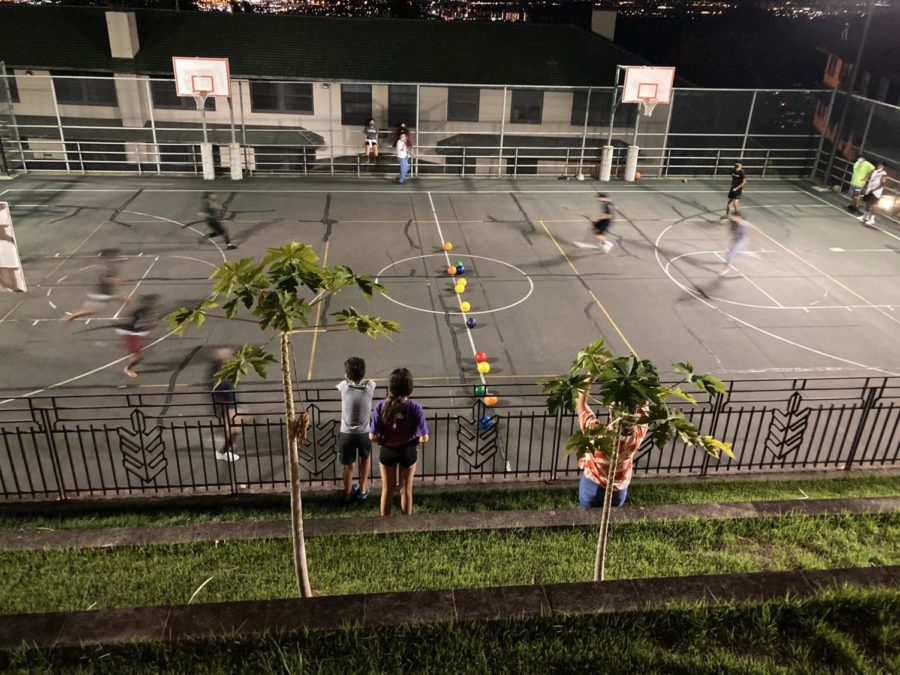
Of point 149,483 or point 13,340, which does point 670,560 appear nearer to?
point 149,483

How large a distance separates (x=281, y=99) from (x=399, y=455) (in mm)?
27721

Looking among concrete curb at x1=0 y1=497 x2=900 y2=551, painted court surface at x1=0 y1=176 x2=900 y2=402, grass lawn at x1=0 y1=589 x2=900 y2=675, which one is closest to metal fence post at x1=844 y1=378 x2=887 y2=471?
concrete curb at x1=0 y1=497 x2=900 y2=551

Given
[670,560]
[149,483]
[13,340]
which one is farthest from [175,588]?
[13,340]

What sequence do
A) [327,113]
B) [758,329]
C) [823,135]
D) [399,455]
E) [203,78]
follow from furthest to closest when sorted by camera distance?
[327,113]
[823,135]
[203,78]
[758,329]
[399,455]

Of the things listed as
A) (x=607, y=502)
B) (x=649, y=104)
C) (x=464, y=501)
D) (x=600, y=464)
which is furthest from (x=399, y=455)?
(x=649, y=104)

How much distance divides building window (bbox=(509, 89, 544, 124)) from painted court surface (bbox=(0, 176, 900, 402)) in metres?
8.06

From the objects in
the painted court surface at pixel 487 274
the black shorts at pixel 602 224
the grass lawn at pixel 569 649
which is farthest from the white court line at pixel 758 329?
the grass lawn at pixel 569 649

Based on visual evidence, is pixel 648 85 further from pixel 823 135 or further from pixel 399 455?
pixel 399 455

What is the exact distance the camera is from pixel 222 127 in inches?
1270

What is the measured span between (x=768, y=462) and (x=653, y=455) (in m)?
1.63

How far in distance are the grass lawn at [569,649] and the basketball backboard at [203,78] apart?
2248cm

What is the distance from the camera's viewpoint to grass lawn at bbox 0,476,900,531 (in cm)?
895

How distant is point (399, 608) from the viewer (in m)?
5.18

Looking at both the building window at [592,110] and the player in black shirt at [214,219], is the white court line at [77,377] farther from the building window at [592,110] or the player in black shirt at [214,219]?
the building window at [592,110]
